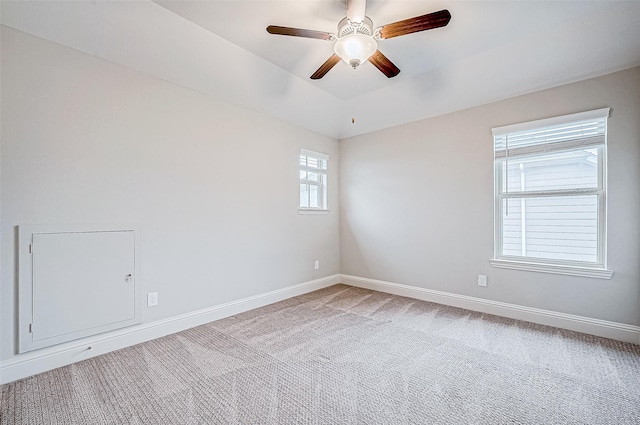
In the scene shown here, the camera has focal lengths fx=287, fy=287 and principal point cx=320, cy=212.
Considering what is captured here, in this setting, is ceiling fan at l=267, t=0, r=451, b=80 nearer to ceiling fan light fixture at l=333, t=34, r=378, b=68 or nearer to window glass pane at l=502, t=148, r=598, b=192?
ceiling fan light fixture at l=333, t=34, r=378, b=68

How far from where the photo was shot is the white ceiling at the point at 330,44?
2.22 m

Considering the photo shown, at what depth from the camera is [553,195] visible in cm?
304

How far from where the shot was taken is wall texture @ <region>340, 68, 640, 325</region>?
2648mm

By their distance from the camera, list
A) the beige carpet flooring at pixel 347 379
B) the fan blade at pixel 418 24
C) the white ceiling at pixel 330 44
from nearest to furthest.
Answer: the beige carpet flooring at pixel 347 379 < the fan blade at pixel 418 24 < the white ceiling at pixel 330 44

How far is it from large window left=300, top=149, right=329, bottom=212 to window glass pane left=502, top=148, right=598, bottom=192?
2.47 meters

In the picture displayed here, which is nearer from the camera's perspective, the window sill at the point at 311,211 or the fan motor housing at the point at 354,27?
the fan motor housing at the point at 354,27

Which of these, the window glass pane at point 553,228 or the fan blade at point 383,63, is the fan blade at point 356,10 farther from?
the window glass pane at point 553,228

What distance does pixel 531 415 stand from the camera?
66.0 inches

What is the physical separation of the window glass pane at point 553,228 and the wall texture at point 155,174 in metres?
2.66

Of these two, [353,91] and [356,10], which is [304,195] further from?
[356,10]

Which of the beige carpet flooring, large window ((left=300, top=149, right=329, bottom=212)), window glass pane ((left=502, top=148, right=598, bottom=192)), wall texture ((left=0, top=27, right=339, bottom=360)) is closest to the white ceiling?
wall texture ((left=0, top=27, right=339, bottom=360))

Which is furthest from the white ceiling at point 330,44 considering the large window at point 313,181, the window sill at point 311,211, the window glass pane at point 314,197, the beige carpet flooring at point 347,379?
the beige carpet flooring at point 347,379

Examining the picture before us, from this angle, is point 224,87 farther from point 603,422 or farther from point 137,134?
point 603,422

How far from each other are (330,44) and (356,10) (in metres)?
0.89
